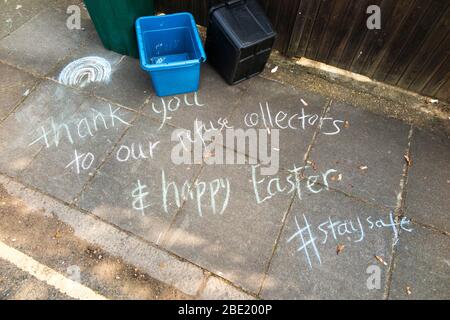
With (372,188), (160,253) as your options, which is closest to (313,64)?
(372,188)

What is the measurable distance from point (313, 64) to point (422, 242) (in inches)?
97.0

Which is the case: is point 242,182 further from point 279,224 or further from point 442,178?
point 442,178

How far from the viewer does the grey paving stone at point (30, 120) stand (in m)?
3.15

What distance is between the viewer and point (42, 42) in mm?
4066

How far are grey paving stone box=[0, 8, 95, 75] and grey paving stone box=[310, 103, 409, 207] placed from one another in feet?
11.3

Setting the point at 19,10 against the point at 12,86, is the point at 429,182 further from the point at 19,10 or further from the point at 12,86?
the point at 19,10

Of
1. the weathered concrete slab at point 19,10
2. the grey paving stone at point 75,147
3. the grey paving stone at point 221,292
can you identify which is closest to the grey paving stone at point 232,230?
the grey paving stone at point 221,292

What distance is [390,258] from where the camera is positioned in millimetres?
2756

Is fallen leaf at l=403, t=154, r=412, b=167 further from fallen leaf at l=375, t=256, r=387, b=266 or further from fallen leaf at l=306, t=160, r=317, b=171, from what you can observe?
fallen leaf at l=375, t=256, r=387, b=266

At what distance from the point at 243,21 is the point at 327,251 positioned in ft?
8.29

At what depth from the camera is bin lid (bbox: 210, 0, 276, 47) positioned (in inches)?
128

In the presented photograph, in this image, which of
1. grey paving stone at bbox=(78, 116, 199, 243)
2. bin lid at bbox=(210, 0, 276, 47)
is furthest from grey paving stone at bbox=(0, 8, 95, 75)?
bin lid at bbox=(210, 0, 276, 47)

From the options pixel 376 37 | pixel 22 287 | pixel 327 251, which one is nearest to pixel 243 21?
pixel 376 37

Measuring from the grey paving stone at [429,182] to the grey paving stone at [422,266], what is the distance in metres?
0.16
